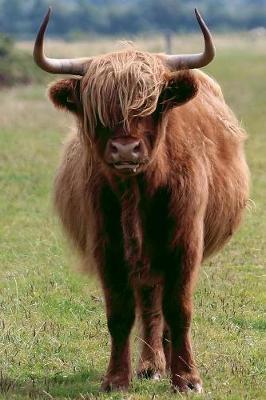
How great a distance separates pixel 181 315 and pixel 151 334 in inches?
25.3

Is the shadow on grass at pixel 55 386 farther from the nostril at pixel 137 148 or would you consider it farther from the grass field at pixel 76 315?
the nostril at pixel 137 148

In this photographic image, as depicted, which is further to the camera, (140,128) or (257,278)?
(257,278)

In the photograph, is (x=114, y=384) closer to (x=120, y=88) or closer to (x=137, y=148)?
(x=137, y=148)

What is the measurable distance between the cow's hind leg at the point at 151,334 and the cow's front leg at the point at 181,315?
221 mm

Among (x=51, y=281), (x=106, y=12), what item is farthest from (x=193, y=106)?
(x=106, y=12)

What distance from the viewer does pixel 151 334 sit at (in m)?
7.87

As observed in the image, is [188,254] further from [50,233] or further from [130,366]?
[50,233]

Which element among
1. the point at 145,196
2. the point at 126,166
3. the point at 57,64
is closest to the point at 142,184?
the point at 145,196

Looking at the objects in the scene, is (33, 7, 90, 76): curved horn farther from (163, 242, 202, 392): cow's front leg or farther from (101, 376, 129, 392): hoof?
(101, 376, 129, 392): hoof

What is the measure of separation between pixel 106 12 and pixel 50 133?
240ft

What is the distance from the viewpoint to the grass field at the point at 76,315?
24.1 ft

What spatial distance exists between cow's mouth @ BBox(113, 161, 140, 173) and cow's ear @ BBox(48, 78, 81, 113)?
1.88 ft

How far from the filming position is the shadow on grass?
7.10 meters

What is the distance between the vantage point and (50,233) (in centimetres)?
1284
